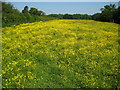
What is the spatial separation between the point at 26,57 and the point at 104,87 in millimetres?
6758

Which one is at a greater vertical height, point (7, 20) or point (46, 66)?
point (7, 20)

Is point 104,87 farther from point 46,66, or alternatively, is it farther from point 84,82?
point 46,66

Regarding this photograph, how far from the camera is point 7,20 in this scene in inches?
1405

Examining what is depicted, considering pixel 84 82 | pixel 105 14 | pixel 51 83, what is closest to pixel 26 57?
pixel 51 83

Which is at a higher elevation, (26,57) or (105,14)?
(105,14)

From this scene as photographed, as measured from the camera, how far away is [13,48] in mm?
14055

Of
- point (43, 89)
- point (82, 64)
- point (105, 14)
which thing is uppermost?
point (105, 14)

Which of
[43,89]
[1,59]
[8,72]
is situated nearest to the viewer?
[43,89]

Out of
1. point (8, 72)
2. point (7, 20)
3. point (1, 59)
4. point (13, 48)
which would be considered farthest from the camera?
point (7, 20)

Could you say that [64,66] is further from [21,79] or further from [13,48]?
[13,48]

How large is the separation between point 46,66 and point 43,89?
2.79m

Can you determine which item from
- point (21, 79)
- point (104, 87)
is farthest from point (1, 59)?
point (104, 87)

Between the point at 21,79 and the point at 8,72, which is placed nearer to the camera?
the point at 21,79

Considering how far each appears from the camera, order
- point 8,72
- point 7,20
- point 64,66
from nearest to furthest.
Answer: point 8,72 < point 64,66 < point 7,20
